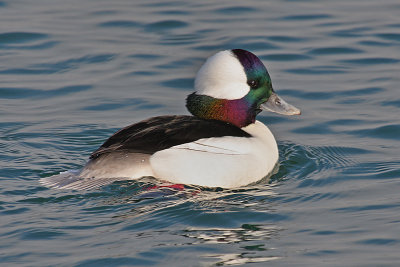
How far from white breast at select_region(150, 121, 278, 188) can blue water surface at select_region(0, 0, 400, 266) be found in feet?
0.37

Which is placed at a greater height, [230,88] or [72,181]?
[230,88]

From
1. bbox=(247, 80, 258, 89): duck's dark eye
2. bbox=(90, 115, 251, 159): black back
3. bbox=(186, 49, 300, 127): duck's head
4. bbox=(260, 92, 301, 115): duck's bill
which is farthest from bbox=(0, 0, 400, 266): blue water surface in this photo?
bbox=(247, 80, 258, 89): duck's dark eye

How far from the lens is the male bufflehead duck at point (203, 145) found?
7.92m

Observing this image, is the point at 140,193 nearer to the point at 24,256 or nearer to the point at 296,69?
the point at 24,256

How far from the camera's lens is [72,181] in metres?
7.97

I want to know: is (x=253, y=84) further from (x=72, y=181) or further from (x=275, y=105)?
(x=72, y=181)

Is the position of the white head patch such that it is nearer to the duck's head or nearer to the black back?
the duck's head

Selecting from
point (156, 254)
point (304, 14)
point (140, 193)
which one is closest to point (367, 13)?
point (304, 14)

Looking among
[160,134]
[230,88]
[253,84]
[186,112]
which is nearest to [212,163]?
[160,134]

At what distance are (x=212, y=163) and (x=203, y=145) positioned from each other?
0.19m

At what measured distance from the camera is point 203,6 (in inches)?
603

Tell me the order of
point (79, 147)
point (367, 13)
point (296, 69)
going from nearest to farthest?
point (79, 147)
point (296, 69)
point (367, 13)

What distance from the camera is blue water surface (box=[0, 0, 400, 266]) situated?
675 centimetres

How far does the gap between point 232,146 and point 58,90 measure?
4154 millimetres
